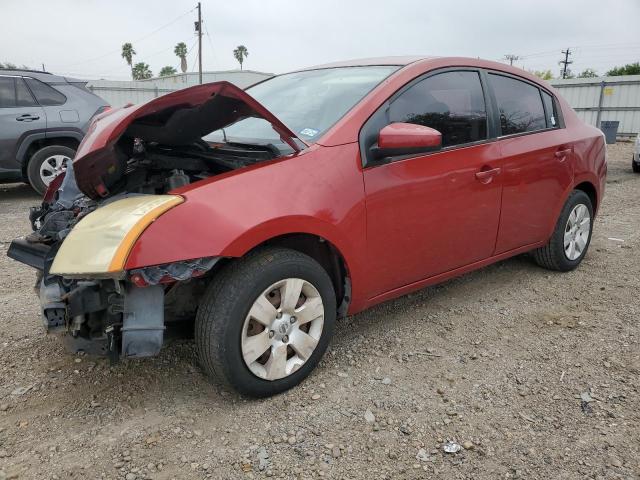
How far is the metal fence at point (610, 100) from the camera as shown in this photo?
1778 centimetres

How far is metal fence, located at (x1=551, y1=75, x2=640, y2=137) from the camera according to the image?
58.3ft

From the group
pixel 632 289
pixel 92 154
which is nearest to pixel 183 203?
Answer: pixel 92 154

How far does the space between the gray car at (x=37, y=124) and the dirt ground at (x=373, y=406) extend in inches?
159

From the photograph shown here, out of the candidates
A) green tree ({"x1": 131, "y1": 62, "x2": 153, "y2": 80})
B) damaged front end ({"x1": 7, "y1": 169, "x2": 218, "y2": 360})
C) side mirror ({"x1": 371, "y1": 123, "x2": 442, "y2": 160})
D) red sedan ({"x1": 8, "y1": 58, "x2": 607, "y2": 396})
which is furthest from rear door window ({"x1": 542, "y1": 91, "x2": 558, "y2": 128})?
green tree ({"x1": 131, "y1": 62, "x2": 153, "y2": 80})

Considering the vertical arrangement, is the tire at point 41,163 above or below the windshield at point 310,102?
below

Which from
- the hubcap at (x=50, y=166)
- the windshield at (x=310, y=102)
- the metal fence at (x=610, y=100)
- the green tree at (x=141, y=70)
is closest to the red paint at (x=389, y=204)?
the windshield at (x=310, y=102)

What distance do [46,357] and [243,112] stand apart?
5.72 feet

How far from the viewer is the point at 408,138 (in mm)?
2607

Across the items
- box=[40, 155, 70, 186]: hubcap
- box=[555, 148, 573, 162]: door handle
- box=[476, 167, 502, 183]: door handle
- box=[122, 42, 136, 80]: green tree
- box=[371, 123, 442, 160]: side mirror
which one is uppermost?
box=[122, 42, 136, 80]: green tree

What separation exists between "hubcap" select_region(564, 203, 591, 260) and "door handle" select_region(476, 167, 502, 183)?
1.21m

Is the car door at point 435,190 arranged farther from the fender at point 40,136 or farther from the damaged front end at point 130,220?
the fender at point 40,136

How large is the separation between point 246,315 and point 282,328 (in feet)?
0.74

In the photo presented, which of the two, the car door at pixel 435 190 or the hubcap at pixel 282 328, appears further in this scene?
the car door at pixel 435 190

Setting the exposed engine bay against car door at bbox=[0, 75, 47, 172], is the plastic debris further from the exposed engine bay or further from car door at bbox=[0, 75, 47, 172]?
car door at bbox=[0, 75, 47, 172]
